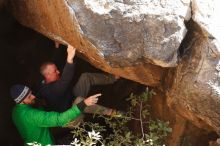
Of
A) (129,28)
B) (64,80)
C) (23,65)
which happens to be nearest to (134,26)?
(129,28)

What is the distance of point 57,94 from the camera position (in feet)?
19.5

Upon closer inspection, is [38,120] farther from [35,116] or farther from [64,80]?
[64,80]

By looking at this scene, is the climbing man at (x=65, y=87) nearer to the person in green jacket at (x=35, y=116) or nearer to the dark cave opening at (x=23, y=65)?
the person in green jacket at (x=35, y=116)

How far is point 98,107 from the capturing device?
6039 millimetres

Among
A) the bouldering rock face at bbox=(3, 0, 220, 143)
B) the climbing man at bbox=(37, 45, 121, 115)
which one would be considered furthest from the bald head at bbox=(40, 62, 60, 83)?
the bouldering rock face at bbox=(3, 0, 220, 143)

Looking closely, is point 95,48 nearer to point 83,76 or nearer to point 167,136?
point 83,76

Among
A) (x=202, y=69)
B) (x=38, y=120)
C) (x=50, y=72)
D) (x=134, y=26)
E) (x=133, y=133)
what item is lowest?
(x=133, y=133)

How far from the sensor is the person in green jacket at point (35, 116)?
541cm

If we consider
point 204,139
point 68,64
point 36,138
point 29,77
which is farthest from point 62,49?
point 204,139

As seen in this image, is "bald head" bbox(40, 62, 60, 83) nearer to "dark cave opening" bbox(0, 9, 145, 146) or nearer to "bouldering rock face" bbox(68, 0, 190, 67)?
"dark cave opening" bbox(0, 9, 145, 146)

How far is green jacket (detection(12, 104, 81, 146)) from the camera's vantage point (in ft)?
17.7

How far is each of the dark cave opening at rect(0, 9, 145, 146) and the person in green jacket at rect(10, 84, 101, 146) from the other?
3.49 ft

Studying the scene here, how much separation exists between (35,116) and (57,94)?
1.83 ft

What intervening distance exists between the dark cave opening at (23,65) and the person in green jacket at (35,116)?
1064 mm
